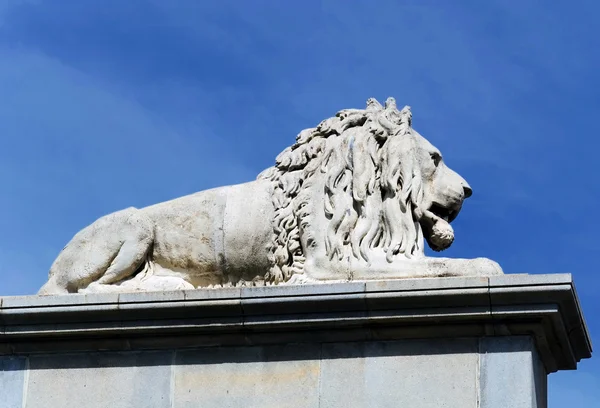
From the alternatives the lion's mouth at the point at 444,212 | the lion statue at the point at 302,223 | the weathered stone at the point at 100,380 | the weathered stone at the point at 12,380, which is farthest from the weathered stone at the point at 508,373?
the weathered stone at the point at 12,380

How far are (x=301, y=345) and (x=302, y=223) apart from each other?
53.1 inches

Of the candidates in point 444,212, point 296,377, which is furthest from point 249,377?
point 444,212

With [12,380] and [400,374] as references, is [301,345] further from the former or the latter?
[12,380]

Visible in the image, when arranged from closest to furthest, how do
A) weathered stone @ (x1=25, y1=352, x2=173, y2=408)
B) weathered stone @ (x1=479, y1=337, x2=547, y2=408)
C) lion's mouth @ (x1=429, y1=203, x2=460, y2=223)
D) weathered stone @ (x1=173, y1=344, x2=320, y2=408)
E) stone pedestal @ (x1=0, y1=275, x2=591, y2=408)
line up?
1. weathered stone @ (x1=479, y1=337, x2=547, y2=408)
2. stone pedestal @ (x1=0, y1=275, x2=591, y2=408)
3. weathered stone @ (x1=173, y1=344, x2=320, y2=408)
4. weathered stone @ (x1=25, y1=352, x2=173, y2=408)
5. lion's mouth @ (x1=429, y1=203, x2=460, y2=223)

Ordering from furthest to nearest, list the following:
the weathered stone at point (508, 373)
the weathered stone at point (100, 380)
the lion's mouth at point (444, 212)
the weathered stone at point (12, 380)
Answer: the lion's mouth at point (444, 212) < the weathered stone at point (12, 380) < the weathered stone at point (100, 380) < the weathered stone at point (508, 373)

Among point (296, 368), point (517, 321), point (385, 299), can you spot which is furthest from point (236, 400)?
point (517, 321)

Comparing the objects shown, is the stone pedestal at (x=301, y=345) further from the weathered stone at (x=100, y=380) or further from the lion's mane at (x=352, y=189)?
the lion's mane at (x=352, y=189)

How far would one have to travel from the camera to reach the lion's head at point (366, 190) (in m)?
16.6

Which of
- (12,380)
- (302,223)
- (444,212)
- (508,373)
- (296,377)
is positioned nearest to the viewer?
(508,373)

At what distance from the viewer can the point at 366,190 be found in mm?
16797

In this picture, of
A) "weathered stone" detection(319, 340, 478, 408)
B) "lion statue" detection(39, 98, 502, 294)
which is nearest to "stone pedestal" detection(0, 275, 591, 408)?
"weathered stone" detection(319, 340, 478, 408)

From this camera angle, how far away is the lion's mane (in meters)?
16.5

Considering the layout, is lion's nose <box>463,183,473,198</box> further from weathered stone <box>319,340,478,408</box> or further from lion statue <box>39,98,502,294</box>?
weathered stone <box>319,340,478,408</box>

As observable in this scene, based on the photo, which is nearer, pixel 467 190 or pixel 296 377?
pixel 296 377
